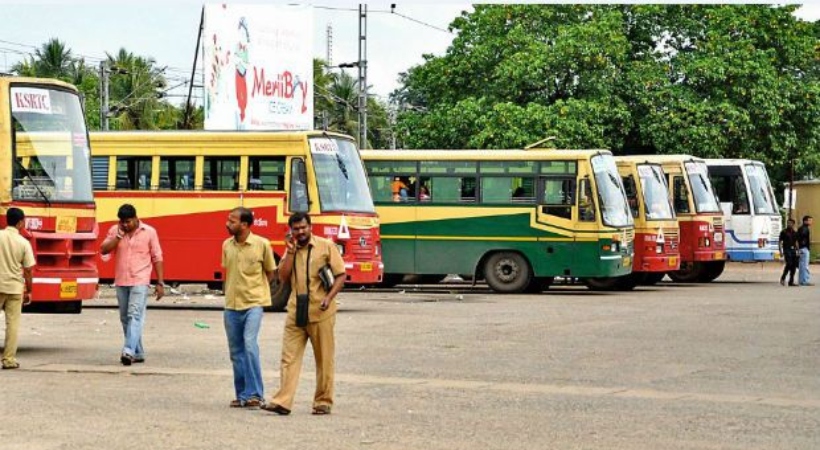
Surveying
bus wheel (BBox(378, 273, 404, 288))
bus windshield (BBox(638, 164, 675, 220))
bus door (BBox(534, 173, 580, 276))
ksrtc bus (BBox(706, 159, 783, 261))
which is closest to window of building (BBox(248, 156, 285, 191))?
bus door (BBox(534, 173, 580, 276))

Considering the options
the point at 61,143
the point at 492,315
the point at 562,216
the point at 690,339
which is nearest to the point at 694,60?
the point at 562,216

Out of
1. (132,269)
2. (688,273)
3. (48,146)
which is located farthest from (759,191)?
(132,269)

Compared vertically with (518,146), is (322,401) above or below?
→ below

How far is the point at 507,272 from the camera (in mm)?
33500

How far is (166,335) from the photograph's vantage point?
70.0ft

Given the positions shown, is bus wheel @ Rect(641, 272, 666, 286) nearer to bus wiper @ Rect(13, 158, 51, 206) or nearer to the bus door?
the bus door

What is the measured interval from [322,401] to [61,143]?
7.35 meters

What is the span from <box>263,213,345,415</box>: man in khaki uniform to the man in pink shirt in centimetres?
418

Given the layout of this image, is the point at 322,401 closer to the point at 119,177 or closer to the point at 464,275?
the point at 119,177

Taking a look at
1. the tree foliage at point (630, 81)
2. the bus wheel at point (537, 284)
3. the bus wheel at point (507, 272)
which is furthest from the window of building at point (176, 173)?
the tree foliage at point (630, 81)

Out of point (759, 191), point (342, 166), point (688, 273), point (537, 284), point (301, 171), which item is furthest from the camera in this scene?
point (759, 191)

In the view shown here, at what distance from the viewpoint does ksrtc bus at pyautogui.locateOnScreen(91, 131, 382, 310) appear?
26703 mm

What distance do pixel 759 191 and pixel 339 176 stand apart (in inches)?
664

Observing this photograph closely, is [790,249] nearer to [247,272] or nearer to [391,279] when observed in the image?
[391,279]
